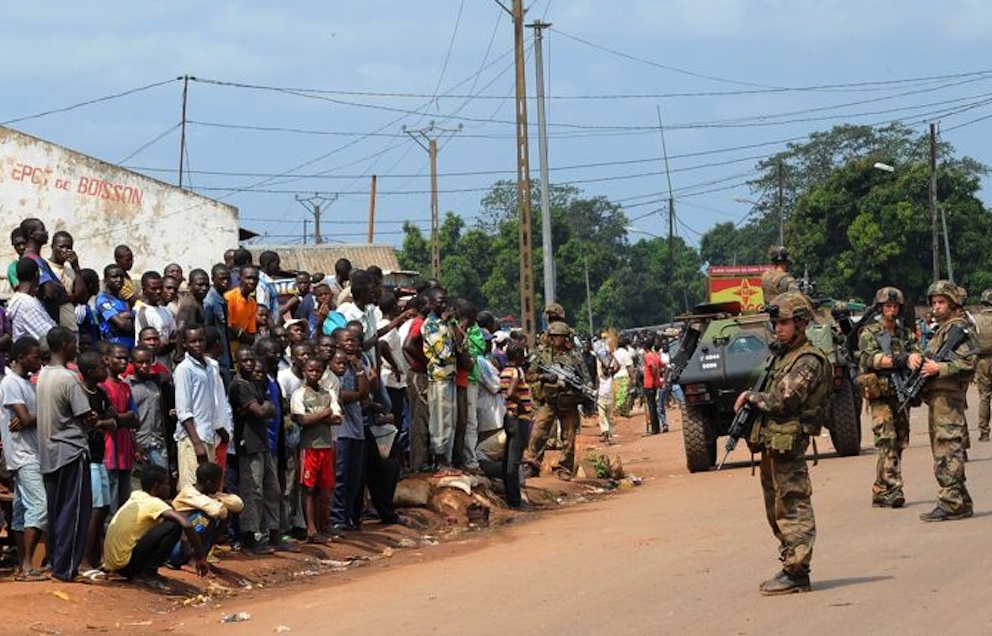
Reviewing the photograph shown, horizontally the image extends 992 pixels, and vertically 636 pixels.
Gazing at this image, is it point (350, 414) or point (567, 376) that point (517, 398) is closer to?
point (567, 376)

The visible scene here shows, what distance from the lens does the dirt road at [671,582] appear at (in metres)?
9.73

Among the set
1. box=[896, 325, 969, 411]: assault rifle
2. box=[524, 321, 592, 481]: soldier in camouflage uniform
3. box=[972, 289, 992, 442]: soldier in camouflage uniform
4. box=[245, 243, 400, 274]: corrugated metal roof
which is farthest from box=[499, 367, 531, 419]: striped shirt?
box=[245, 243, 400, 274]: corrugated metal roof

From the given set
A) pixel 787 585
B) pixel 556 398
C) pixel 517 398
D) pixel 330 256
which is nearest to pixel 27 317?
pixel 787 585

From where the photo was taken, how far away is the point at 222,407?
Answer: 13.4m

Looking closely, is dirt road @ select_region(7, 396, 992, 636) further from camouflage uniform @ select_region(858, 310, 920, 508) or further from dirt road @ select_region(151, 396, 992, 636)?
camouflage uniform @ select_region(858, 310, 920, 508)

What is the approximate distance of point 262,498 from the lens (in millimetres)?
14023

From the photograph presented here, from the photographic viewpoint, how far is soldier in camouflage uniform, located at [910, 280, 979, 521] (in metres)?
13.5

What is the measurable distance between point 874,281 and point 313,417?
58.1 meters

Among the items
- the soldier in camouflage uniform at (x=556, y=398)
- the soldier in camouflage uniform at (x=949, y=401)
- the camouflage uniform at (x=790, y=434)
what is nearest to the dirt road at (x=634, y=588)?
the soldier in camouflage uniform at (x=949, y=401)

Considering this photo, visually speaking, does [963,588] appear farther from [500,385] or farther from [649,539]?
[500,385]

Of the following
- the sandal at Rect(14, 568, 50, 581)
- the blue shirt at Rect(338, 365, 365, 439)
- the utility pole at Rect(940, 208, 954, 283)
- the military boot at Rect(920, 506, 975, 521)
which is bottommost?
the sandal at Rect(14, 568, 50, 581)

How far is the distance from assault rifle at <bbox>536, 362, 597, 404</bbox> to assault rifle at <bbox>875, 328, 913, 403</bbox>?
6.14 metres

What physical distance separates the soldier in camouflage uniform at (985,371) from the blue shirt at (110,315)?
1184 cm

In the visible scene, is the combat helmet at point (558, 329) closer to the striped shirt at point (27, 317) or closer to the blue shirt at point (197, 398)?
the blue shirt at point (197, 398)
